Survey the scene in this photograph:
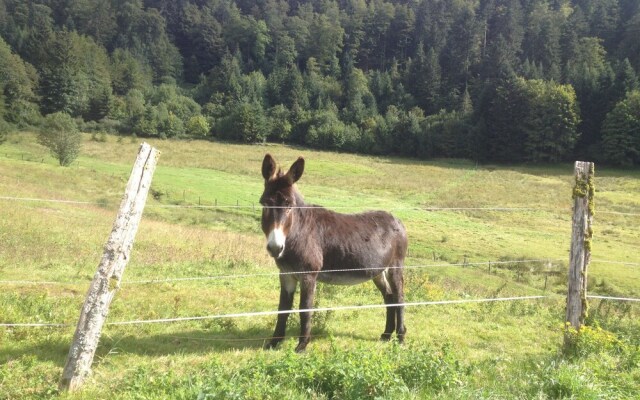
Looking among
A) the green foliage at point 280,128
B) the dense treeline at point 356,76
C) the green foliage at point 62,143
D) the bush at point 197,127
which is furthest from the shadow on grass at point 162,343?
the green foliage at point 280,128

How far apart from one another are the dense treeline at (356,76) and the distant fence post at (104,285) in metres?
73.2

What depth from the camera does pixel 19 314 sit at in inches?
278

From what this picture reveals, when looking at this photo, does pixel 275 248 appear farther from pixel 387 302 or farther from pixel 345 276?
pixel 387 302

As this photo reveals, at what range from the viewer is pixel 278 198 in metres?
6.22

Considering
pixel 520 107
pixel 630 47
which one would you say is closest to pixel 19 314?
pixel 520 107

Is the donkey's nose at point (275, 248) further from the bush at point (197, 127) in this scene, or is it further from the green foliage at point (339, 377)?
the bush at point (197, 127)

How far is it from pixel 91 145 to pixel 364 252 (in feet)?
225

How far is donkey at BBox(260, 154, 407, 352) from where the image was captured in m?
6.23

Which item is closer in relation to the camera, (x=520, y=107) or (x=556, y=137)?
(x=556, y=137)

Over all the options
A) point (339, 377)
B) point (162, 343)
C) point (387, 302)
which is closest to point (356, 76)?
point (387, 302)

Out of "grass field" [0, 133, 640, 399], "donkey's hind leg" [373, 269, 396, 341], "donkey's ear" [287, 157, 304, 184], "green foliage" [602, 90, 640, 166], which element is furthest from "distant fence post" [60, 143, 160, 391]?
"green foliage" [602, 90, 640, 166]

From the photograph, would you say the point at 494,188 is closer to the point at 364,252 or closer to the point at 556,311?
the point at 556,311

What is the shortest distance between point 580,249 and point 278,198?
14.3ft

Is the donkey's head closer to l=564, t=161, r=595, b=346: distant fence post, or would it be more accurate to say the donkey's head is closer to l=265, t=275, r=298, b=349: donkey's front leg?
l=265, t=275, r=298, b=349: donkey's front leg
